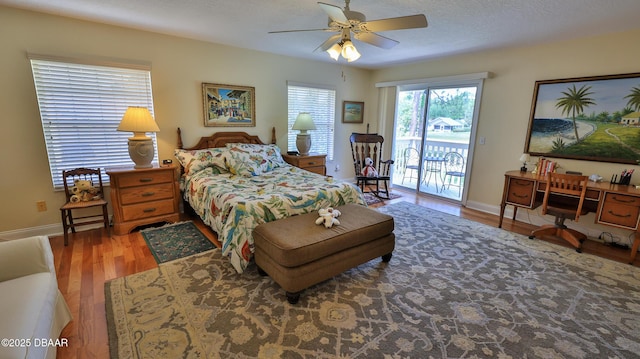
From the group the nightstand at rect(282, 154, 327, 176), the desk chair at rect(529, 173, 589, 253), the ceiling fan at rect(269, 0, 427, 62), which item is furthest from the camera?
the nightstand at rect(282, 154, 327, 176)

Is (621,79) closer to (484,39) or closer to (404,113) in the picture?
(484,39)

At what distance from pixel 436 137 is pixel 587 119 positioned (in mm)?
1975

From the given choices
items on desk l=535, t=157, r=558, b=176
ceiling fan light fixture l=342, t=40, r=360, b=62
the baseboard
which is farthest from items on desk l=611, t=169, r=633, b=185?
the baseboard

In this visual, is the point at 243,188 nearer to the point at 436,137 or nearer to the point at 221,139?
the point at 221,139

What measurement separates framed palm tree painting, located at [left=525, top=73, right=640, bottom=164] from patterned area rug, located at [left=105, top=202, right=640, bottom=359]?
53.5 inches

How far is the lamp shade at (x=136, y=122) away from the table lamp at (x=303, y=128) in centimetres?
203

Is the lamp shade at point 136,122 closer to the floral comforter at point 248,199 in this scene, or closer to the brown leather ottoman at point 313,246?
the floral comforter at point 248,199

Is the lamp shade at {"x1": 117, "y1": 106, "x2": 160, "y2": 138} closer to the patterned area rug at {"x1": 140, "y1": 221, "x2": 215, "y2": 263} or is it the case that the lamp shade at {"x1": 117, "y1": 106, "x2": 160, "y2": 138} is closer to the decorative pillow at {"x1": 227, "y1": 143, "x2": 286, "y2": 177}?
the decorative pillow at {"x1": 227, "y1": 143, "x2": 286, "y2": 177}

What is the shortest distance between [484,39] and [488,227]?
7.76ft

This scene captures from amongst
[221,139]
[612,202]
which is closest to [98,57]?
[221,139]

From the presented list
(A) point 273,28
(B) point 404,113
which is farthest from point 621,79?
(A) point 273,28

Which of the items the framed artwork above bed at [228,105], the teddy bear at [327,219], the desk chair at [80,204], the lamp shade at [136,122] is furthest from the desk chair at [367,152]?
the desk chair at [80,204]

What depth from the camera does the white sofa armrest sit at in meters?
1.57

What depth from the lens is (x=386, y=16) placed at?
9.04ft
